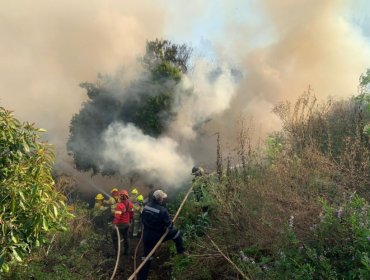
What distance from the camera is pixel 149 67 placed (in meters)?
16.2

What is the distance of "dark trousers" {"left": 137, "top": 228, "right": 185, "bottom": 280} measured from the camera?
761 centimetres

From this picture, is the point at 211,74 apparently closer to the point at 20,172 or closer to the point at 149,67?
the point at 149,67

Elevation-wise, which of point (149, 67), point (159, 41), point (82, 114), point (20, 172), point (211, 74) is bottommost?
point (20, 172)

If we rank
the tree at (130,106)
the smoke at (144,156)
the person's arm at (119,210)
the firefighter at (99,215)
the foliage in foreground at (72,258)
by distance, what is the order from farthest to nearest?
the tree at (130,106) < the smoke at (144,156) < the firefighter at (99,215) < the person's arm at (119,210) < the foliage in foreground at (72,258)

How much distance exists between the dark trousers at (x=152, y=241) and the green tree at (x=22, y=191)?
2.74m

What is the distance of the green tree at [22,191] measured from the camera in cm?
481

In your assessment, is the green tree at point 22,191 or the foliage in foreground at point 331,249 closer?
the foliage in foreground at point 331,249

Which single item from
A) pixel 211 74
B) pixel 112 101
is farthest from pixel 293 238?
pixel 211 74

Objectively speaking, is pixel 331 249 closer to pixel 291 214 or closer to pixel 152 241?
pixel 291 214

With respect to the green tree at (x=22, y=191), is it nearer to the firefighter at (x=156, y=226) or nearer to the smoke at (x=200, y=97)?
the firefighter at (x=156, y=226)

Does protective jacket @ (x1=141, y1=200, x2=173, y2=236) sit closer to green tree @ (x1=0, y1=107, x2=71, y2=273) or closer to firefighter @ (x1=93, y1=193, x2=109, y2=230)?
green tree @ (x1=0, y1=107, x2=71, y2=273)

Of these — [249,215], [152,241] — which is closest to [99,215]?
[152,241]

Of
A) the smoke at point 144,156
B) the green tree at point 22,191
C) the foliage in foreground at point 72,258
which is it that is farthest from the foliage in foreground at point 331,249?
the smoke at point 144,156

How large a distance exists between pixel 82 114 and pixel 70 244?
26.8 ft
